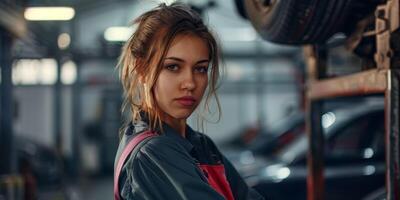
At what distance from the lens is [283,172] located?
561 cm

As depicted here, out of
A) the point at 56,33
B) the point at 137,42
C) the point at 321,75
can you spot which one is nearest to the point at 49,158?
the point at 56,33

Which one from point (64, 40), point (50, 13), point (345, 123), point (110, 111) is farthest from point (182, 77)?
point (110, 111)

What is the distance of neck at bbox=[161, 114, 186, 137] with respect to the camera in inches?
66.8

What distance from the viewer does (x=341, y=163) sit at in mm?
5762

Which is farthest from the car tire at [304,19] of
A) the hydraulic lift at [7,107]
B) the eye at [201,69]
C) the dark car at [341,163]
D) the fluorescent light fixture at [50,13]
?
the fluorescent light fixture at [50,13]

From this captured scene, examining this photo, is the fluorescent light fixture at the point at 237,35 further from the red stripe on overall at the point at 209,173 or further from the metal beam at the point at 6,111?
the red stripe on overall at the point at 209,173

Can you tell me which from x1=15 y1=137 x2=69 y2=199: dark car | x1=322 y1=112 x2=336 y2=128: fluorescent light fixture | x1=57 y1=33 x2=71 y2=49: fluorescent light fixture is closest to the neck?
x1=322 y1=112 x2=336 y2=128: fluorescent light fixture

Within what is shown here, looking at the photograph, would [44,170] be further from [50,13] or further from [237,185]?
[237,185]

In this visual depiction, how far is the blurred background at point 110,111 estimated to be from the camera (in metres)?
5.72

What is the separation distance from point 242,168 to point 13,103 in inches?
90.8

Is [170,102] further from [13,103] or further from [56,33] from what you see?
[56,33]

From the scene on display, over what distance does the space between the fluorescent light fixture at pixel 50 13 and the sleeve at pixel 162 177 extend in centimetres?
724

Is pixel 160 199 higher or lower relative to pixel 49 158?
higher

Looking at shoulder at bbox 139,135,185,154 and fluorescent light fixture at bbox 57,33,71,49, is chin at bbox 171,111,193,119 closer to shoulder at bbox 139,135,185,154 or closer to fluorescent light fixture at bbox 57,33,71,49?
shoulder at bbox 139,135,185,154
